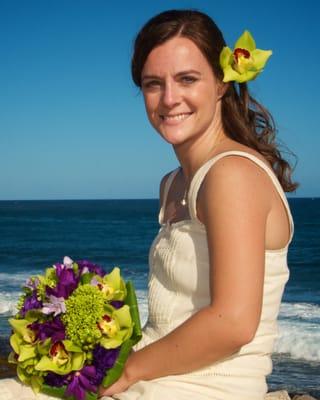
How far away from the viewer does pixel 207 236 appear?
2.35m

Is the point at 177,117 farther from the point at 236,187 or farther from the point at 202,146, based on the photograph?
the point at 236,187

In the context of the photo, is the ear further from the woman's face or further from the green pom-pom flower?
the green pom-pom flower

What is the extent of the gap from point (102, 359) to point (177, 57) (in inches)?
46.5

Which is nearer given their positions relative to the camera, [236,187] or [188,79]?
[236,187]

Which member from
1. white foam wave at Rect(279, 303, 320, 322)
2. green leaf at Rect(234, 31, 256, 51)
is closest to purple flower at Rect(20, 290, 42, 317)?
green leaf at Rect(234, 31, 256, 51)

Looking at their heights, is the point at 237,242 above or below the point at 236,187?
below

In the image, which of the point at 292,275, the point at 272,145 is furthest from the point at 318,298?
the point at 272,145

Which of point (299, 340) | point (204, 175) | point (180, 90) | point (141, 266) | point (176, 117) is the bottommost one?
point (141, 266)

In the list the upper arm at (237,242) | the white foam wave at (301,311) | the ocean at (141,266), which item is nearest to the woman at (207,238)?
the upper arm at (237,242)

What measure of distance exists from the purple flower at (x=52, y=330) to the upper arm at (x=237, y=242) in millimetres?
551

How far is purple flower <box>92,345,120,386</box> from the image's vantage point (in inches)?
95.3

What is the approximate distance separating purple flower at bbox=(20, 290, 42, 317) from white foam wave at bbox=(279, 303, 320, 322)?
531 inches

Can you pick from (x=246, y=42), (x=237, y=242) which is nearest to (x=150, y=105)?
(x=246, y=42)

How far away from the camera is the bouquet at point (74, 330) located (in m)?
2.38
